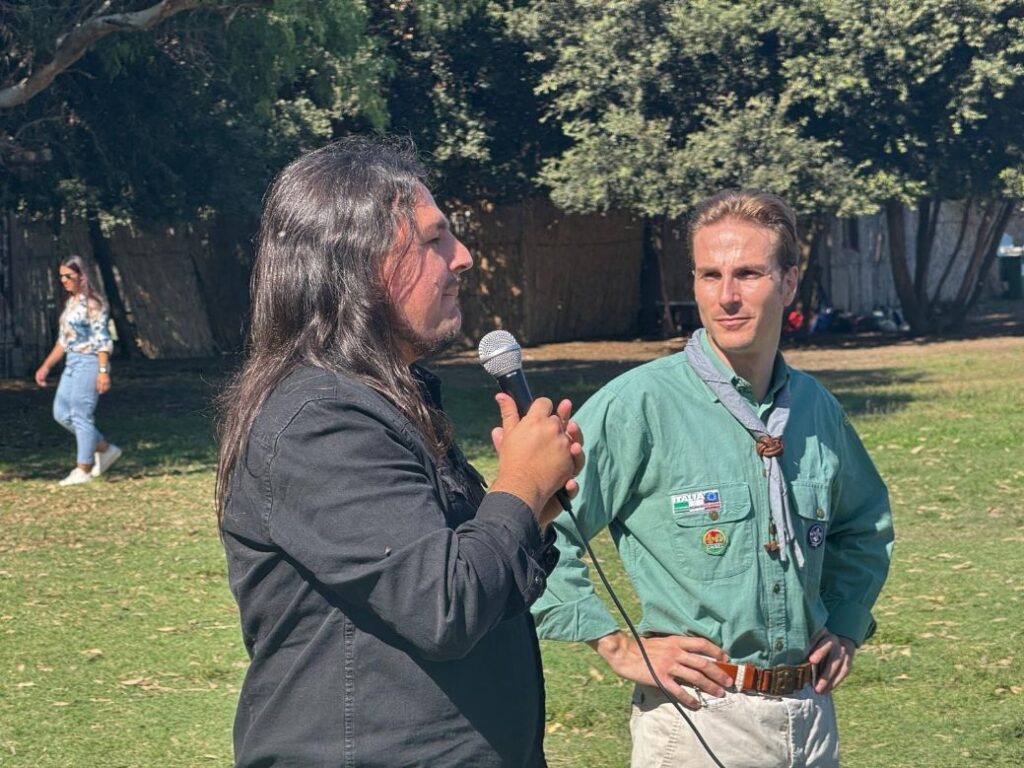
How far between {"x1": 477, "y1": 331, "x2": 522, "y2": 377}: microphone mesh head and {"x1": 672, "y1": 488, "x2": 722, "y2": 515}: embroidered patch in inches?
30.0

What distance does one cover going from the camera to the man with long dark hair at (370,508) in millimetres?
2295

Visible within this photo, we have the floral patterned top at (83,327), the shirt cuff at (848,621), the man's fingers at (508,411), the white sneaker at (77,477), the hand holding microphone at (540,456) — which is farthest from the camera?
the white sneaker at (77,477)

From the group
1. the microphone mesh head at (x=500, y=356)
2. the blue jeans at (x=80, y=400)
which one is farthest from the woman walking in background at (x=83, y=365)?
the microphone mesh head at (x=500, y=356)

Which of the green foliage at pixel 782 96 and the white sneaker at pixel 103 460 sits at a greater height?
the green foliage at pixel 782 96

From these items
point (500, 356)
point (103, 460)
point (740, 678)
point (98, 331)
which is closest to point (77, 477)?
point (103, 460)

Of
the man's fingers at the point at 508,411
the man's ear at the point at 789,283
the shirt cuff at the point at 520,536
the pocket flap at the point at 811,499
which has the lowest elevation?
the pocket flap at the point at 811,499

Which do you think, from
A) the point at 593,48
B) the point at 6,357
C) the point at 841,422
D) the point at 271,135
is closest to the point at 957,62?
the point at 593,48

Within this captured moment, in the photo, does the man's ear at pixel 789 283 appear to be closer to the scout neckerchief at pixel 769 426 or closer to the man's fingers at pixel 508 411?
the scout neckerchief at pixel 769 426

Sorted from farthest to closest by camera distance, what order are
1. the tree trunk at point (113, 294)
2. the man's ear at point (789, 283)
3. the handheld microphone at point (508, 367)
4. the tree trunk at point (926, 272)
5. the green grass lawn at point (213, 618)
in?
1. the tree trunk at point (926, 272)
2. the tree trunk at point (113, 294)
3. the green grass lawn at point (213, 618)
4. the man's ear at point (789, 283)
5. the handheld microphone at point (508, 367)

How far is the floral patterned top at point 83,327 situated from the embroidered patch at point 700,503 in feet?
32.0

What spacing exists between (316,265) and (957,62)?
20474 millimetres

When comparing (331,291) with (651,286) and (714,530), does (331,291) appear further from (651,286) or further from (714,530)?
(651,286)

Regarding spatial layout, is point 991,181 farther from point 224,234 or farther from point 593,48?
point 224,234

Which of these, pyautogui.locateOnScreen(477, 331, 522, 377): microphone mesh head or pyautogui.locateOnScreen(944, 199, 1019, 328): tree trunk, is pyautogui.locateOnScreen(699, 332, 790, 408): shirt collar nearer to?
pyautogui.locateOnScreen(477, 331, 522, 377): microphone mesh head
